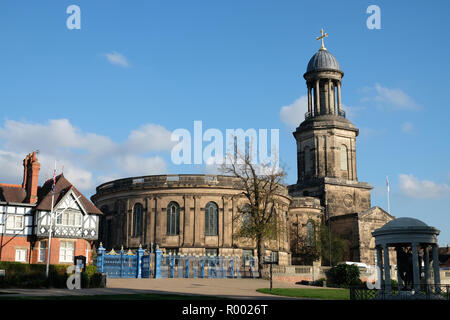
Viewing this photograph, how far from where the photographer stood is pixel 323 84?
71500 millimetres

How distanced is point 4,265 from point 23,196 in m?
16.4

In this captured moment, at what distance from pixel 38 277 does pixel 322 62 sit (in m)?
51.3

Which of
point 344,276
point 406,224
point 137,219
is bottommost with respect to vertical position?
point 344,276

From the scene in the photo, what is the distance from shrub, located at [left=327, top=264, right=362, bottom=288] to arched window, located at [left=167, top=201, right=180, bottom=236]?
1752cm

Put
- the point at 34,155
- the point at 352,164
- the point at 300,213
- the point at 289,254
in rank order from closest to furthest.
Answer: the point at 34,155
the point at 289,254
the point at 300,213
the point at 352,164

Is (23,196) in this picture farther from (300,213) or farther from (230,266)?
(300,213)

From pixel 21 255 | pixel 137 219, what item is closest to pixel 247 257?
pixel 137 219

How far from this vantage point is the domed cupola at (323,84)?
70.9 m

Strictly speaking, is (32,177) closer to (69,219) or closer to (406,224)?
(69,219)

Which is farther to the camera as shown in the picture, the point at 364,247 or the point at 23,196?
the point at 364,247
